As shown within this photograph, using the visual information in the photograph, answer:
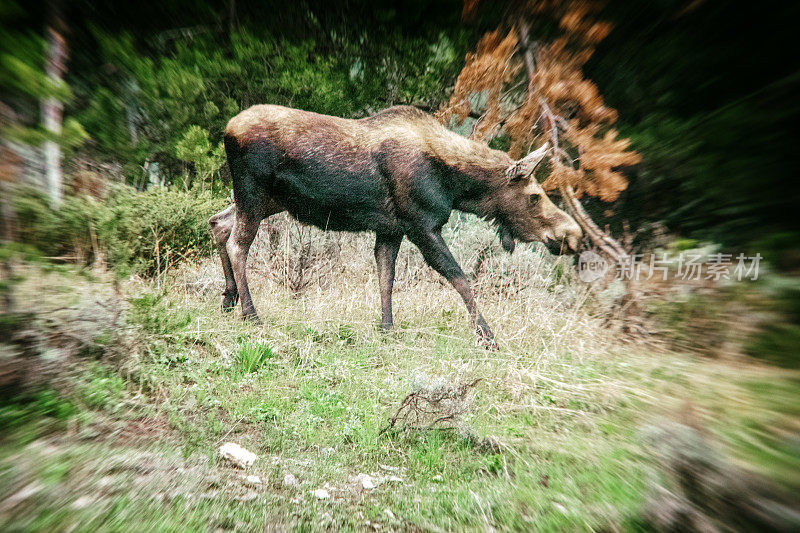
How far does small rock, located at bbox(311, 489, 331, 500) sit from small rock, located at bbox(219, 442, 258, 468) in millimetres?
375

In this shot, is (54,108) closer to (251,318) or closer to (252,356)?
(252,356)

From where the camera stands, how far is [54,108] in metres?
2.11

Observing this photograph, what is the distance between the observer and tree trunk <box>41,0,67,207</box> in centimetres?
183

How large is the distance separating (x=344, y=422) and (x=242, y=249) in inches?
86.3

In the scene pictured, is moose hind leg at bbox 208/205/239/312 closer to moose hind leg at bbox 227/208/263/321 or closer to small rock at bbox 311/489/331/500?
moose hind leg at bbox 227/208/263/321

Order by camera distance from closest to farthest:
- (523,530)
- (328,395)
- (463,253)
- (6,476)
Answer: (6,476), (523,530), (328,395), (463,253)

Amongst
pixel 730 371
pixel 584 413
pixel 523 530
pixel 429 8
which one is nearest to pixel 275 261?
pixel 429 8

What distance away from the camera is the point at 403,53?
405cm

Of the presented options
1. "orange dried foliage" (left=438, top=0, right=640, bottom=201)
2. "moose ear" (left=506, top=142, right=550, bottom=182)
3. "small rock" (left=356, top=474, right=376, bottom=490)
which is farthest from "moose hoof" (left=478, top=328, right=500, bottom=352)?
"small rock" (left=356, top=474, right=376, bottom=490)

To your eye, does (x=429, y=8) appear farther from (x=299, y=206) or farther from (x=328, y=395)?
(x=328, y=395)

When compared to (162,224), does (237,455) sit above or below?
below

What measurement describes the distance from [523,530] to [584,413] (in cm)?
113

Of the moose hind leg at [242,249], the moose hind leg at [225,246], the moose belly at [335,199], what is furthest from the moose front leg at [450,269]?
the moose hind leg at [225,246]

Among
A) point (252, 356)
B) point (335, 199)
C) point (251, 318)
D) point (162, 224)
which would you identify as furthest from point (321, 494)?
point (162, 224)
